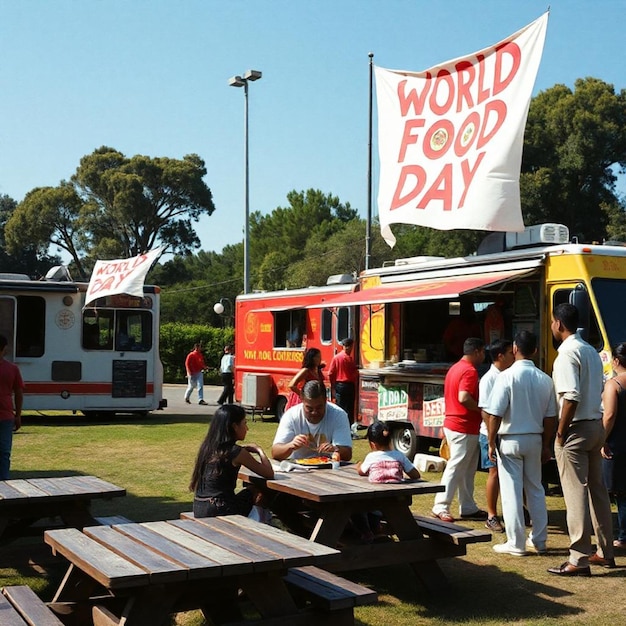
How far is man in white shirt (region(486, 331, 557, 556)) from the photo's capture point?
700 centimetres

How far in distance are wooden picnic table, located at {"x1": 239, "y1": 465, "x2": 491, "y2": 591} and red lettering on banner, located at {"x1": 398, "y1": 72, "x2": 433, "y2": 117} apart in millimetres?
6628

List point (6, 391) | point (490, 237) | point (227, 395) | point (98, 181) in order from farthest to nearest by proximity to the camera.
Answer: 1. point (98, 181)
2. point (227, 395)
3. point (490, 237)
4. point (6, 391)

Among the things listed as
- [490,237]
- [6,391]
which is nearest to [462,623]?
[6,391]

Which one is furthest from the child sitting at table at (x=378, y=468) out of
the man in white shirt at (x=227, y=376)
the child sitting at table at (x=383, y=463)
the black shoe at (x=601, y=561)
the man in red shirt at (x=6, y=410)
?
the man in white shirt at (x=227, y=376)

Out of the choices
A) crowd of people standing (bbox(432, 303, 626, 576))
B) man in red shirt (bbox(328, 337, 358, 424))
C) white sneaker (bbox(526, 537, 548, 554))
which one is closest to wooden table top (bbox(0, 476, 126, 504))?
crowd of people standing (bbox(432, 303, 626, 576))

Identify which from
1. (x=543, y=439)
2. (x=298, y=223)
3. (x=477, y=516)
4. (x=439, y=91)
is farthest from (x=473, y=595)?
(x=298, y=223)

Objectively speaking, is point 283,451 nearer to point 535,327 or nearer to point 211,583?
point 211,583

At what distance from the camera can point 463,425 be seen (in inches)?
323

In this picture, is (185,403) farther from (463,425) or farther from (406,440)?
(463,425)

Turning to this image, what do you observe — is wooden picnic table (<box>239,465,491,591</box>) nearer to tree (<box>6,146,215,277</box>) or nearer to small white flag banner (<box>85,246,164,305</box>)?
small white flag banner (<box>85,246,164,305</box>)

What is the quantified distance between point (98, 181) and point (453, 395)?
48059 millimetres

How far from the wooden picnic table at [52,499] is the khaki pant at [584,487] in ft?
10.9

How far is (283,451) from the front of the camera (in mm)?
6816

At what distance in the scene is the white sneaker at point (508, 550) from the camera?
7.04 metres
